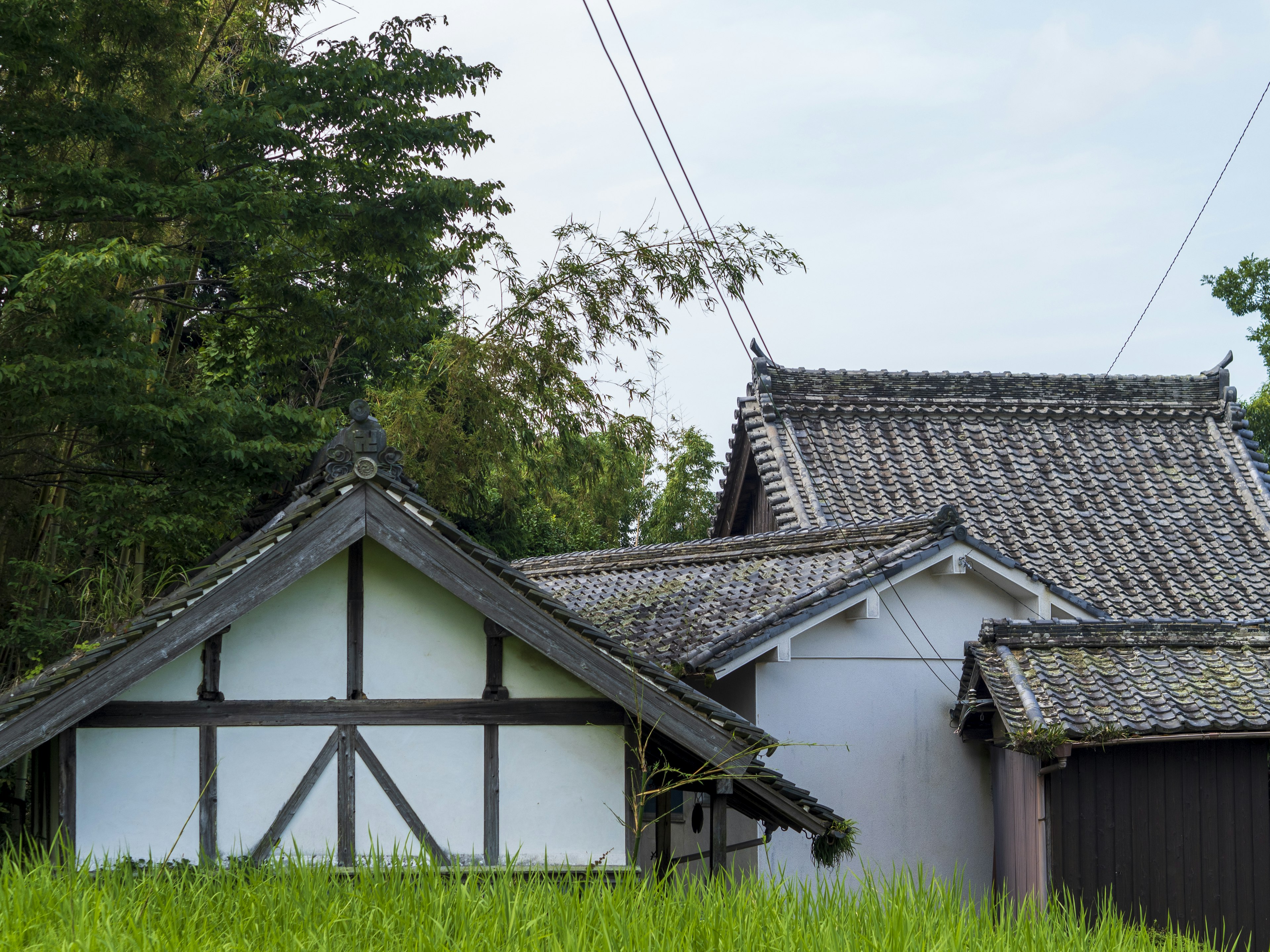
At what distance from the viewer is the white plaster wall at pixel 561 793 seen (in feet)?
21.6

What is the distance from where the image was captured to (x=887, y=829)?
1195cm

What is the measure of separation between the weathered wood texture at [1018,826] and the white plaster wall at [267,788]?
557 cm

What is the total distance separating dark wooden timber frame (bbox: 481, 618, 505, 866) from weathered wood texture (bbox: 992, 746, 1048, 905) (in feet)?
15.3

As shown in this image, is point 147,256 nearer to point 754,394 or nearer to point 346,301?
point 346,301

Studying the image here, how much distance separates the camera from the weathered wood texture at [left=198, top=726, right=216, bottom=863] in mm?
6324

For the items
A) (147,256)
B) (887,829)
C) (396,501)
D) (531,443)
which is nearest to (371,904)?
(396,501)

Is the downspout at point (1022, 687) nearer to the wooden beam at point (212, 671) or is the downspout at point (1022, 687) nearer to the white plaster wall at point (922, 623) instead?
the white plaster wall at point (922, 623)

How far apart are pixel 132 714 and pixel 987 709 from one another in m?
7.54

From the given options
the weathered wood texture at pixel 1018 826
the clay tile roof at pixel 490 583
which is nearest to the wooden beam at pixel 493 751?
the clay tile roof at pixel 490 583

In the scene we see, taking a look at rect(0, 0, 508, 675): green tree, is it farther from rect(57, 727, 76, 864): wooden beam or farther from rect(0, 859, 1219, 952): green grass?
rect(0, 859, 1219, 952): green grass

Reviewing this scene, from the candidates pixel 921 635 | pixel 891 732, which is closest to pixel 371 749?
pixel 891 732

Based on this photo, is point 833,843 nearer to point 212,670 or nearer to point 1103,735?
point 1103,735

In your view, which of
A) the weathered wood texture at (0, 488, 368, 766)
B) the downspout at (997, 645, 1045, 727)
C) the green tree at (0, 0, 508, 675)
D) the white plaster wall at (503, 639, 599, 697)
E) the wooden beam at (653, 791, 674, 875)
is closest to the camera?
the weathered wood texture at (0, 488, 368, 766)

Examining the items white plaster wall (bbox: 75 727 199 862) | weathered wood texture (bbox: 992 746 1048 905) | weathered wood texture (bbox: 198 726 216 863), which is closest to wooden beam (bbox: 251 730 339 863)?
weathered wood texture (bbox: 198 726 216 863)
